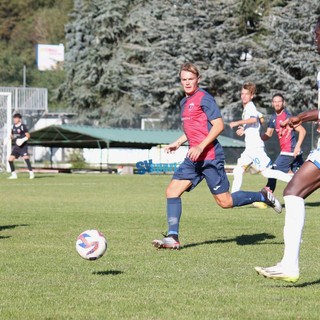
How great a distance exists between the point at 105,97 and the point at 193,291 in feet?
196

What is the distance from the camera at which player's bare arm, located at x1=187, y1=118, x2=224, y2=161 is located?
36.3 ft

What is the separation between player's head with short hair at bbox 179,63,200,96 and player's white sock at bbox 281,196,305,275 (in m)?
Result: 3.40

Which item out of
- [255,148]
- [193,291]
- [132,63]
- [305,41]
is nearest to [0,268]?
[193,291]

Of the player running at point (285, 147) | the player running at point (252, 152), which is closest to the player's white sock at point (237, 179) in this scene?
the player running at point (252, 152)

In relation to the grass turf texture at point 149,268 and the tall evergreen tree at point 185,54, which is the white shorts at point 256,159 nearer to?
the grass turf texture at point 149,268

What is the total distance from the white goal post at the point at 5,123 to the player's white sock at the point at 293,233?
29799 millimetres

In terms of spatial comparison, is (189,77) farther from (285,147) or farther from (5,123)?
(5,123)

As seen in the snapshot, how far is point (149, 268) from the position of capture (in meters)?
9.76

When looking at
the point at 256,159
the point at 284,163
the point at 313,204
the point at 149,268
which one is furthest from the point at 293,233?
the point at 313,204

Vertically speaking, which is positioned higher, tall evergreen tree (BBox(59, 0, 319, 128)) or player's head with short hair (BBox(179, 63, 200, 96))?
tall evergreen tree (BBox(59, 0, 319, 128))

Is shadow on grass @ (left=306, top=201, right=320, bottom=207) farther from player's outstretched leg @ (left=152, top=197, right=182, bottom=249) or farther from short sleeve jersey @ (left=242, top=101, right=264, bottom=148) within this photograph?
player's outstretched leg @ (left=152, top=197, right=182, bottom=249)

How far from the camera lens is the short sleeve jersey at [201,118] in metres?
11.7

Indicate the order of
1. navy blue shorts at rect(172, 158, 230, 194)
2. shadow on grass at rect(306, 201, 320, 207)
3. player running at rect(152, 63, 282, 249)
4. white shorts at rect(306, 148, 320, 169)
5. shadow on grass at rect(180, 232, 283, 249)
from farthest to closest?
shadow on grass at rect(306, 201, 320, 207), shadow on grass at rect(180, 232, 283, 249), navy blue shorts at rect(172, 158, 230, 194), player running at rect(152, 63, 282, 249), white shorts at rect(306, 148, 320, 169)

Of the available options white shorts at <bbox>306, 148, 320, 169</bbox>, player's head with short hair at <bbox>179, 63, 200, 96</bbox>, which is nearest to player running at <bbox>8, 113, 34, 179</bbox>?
player's head with short hair at <bbox>179, 63, 200, 96</bbox>
